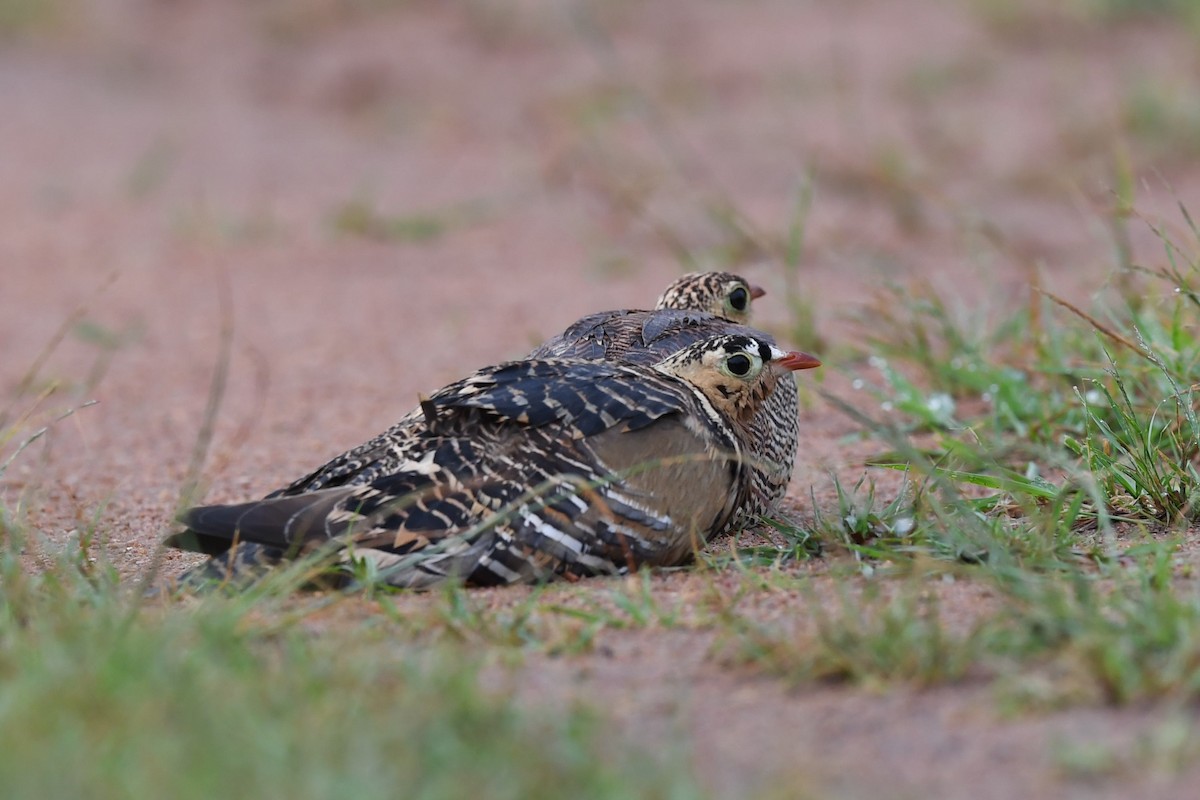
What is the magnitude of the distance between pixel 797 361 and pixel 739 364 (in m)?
0.16

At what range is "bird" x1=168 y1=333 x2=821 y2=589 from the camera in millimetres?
3445

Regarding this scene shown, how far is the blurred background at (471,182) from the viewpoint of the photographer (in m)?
6.02

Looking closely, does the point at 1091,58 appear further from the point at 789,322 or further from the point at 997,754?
the point at 997,754

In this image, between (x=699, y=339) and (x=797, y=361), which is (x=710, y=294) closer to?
(x=699, y=339)

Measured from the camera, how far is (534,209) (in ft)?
28.6

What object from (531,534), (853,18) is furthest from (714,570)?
(853,18)

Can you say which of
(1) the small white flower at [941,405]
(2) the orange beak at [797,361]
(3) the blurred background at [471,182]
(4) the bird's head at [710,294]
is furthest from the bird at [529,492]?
(1) the small white flower at [941,405]

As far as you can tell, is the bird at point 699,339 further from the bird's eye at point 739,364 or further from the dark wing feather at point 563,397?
the dark wing feather at point 563,397

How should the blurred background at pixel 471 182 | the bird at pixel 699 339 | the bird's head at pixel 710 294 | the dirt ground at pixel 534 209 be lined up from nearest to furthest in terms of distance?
the dirt ground at pixel 534 209, the bird at pixel 699 339, the bird's head at pixel 710 294, the blurred background at pixel 471 182

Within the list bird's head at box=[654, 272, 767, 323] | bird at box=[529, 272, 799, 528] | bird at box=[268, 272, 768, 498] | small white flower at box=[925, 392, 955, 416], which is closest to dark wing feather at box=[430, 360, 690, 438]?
bird at box=[268, 272, 768, 498]

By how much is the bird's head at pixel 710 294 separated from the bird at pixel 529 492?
101 cm

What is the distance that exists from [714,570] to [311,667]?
45.3 inches

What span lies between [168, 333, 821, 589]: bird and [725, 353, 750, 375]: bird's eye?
6.8 inches

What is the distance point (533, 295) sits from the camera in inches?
281
